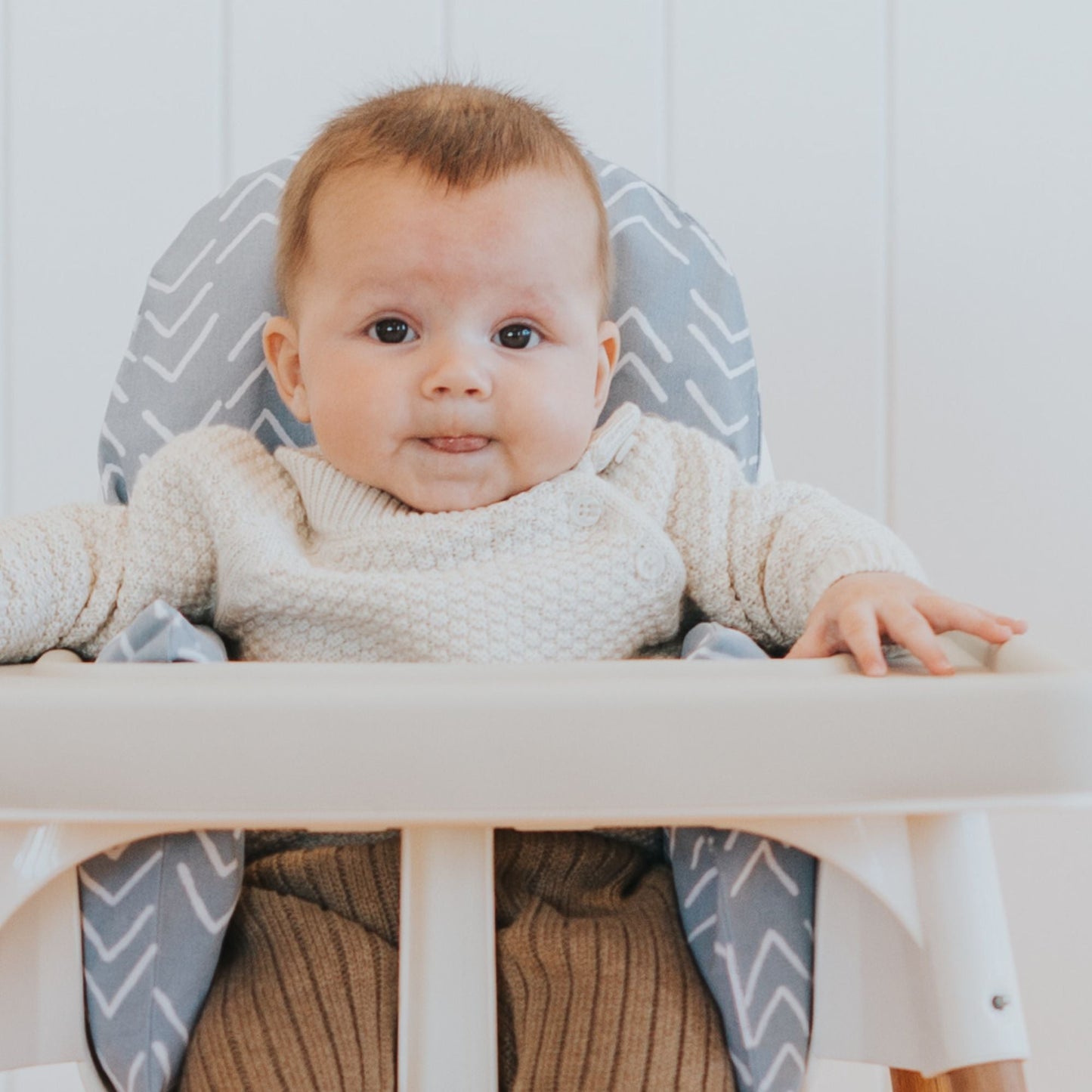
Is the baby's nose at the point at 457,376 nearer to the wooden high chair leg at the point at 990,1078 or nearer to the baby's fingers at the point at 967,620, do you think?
the baby's fingers at the point at 967,620

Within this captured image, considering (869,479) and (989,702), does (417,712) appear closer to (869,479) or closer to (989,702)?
(989,702)

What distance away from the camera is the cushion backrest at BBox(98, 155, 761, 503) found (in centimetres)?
83

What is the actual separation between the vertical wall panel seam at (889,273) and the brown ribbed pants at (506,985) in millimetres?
573

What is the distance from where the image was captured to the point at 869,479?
43.6 inches

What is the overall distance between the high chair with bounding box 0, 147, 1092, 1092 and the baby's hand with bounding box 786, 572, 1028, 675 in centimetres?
3

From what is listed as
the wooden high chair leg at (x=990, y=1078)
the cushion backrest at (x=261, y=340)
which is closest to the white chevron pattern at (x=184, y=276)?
the cushion backrest at (x=261, y=340)

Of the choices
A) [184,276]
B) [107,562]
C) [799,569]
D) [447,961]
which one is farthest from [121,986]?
[184,276]

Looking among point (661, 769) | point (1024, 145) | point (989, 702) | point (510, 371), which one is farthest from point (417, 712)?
point (1024, 145)

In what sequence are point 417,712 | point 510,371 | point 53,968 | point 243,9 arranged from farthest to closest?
point 243,9 → point 510,371 → point 53,968 → point 417,712

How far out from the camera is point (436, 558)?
0.70m

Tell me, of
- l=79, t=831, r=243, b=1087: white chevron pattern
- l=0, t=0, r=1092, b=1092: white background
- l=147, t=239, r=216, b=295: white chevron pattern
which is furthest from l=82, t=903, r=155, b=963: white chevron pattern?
l=0, t=0, r=1092, b=1092: white background

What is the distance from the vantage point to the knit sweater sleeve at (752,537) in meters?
0.68

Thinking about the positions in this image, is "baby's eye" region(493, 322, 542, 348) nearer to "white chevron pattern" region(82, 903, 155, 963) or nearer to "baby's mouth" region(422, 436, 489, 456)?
"baby's mouth" region(422, 436, 489, 456)

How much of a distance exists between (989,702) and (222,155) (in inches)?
32.4
